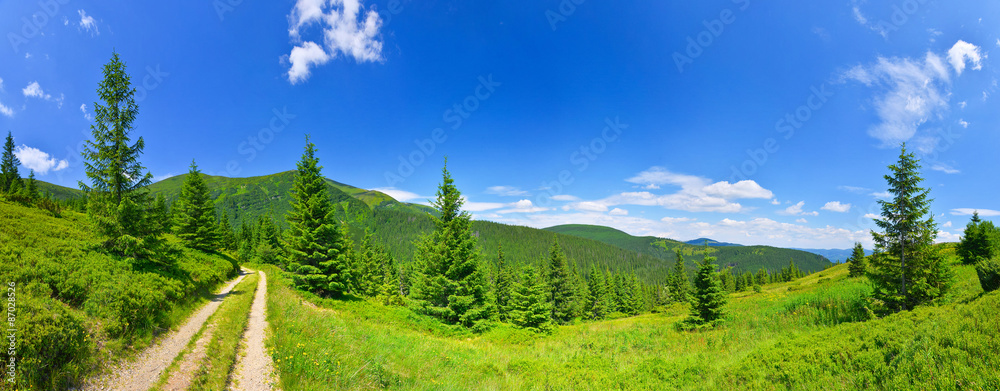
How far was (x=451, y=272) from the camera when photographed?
60.1 feet

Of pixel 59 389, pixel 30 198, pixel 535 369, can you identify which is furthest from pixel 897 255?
pixel 30 198

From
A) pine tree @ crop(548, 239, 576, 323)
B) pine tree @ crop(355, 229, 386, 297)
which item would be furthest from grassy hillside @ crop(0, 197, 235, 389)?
pine tree @ crop(548, 239, 576, 323)

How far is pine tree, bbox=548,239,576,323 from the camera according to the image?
134 ft

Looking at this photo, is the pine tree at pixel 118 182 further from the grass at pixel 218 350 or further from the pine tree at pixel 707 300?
the pine tree at pixel 707 300

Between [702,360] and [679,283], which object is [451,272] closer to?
[702,360]

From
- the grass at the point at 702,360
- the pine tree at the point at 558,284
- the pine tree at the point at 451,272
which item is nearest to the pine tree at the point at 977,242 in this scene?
the grass at the point at 702,360

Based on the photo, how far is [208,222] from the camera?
34.4 m

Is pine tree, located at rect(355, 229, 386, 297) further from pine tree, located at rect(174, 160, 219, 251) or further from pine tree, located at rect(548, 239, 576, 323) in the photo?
pine tree, located at rect(548, 239, 576, 323)

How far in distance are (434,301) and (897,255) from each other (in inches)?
935

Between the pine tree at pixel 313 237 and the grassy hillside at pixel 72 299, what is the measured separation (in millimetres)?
6367

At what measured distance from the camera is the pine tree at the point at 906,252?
13.5 meters

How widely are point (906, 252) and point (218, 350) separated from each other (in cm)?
2756

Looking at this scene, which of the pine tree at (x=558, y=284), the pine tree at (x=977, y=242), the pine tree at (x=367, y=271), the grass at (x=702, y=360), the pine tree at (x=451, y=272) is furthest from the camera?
the pine tree at (x=367, y=271)

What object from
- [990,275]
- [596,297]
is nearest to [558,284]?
[596,297]
